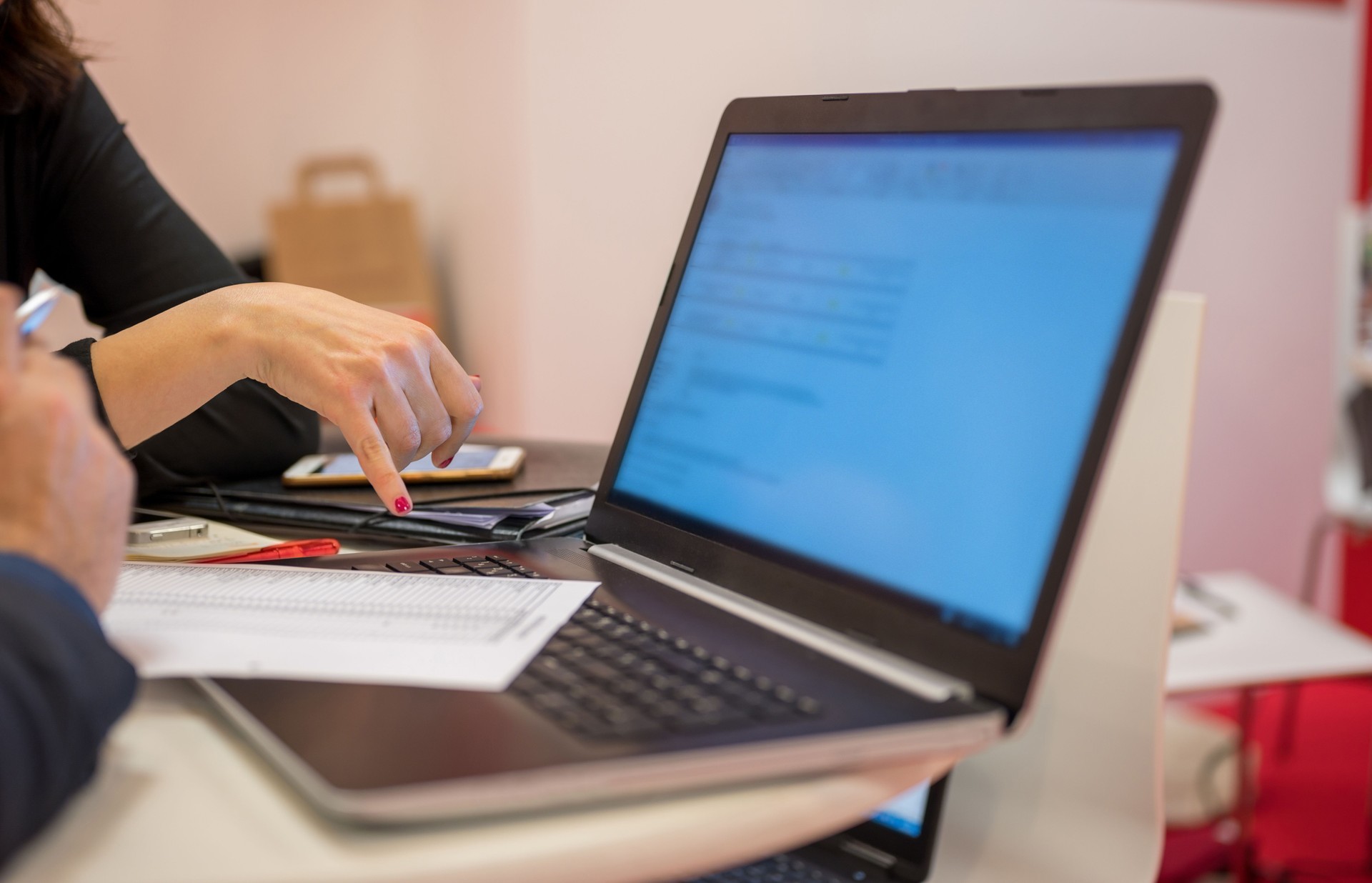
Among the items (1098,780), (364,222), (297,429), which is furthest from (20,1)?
(364,222)

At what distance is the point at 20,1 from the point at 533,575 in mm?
739

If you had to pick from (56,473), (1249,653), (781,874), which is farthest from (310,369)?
(1249,653)

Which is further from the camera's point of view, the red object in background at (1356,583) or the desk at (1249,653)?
the red object in background at (1356,583)

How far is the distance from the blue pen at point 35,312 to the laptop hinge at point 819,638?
0.32 metres

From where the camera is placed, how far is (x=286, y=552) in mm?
710

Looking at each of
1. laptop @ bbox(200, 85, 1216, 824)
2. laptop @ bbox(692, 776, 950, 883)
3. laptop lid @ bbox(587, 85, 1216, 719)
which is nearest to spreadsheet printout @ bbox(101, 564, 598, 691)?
laptop @ bbox(200, 85, 1216, 824)

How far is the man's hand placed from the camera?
0.41 metres

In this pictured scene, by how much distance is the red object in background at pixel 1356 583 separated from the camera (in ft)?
10.2

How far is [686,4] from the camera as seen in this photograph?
7.83 feet

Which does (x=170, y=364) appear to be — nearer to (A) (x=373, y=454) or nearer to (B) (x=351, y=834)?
(A) (x=373, y=454)

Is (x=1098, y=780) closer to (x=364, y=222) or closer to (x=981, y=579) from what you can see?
(x=981, y=579)

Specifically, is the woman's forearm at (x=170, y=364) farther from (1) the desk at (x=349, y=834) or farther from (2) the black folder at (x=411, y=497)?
(1) the desk at (x=349, y=834)

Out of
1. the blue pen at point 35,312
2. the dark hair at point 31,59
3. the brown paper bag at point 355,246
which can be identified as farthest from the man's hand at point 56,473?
the brown paper bag at point 355,246

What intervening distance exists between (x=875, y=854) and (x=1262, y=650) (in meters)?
1.23
